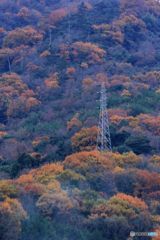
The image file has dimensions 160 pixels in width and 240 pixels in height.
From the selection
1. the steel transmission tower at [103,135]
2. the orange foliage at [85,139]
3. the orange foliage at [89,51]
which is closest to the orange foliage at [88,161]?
the steel transmission tower at [103,135]

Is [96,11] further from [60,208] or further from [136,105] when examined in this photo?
[60,208]

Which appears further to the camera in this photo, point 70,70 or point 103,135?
point 70,70

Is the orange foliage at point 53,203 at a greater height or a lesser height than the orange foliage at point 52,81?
greater

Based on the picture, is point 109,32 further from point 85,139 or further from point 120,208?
point 120,208

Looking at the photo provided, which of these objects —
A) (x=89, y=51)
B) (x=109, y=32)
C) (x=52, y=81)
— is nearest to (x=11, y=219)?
(x=52, y=81)

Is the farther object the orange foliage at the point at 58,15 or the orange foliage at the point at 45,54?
the orange foliage at the point at 58,15

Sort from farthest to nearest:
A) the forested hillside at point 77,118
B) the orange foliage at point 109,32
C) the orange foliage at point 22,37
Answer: the orange foliage at point 22,37 → the orange foliage at point 109,32 → the forested hillside at point 77,118

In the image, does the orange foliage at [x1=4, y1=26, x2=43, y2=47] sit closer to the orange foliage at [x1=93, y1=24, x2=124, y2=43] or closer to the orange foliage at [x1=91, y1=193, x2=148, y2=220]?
the orange foliage at [x1=93, y1=24, x2=124, y2=43]

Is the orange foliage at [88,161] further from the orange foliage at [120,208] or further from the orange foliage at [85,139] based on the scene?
the orange foliage at [85,139]

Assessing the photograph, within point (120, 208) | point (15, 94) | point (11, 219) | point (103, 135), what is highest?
point (11, 219)

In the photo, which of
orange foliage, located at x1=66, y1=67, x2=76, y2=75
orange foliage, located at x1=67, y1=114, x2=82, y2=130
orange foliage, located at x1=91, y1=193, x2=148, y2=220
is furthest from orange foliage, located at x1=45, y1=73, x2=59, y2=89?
orange foliage, located at x1=91, y1=193, x2=148, y2=220
